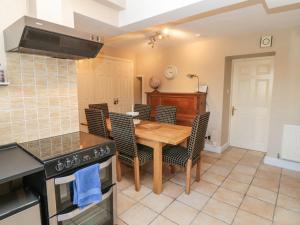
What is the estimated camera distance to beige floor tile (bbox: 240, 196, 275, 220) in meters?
2.03

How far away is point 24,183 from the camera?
1536mm

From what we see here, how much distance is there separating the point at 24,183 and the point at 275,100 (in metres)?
3.68

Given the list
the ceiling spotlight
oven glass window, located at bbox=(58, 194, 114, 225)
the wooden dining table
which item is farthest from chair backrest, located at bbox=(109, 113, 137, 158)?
the ceiling spotlight

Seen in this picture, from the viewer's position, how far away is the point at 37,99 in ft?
5.87

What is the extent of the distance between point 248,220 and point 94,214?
1.57 meters

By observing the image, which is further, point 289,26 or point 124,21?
point 289,26

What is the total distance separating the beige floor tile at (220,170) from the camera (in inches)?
117

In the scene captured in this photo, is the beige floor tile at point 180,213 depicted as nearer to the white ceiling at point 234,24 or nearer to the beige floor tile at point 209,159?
the beige floor tile at point 209,159

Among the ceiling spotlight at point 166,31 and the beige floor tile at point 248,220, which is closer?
the beige floor tile at point 248,220

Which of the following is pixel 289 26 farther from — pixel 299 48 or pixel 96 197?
pixel 96 197

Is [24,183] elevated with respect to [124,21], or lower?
lower

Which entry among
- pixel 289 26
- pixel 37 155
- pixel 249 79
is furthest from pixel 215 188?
pixel 289 26

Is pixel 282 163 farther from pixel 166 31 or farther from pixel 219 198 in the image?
pixel 166 31

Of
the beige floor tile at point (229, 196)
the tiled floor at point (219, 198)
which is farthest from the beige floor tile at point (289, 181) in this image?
the beige floor tile at point (229, 196)
